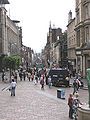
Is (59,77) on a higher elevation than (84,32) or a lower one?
lower

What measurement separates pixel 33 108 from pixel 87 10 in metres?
35.3

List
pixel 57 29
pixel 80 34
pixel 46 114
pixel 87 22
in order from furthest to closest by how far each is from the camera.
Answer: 1. pixel 57 29
2. pixel 80 34
3. pixel 87 22
4. pixel 46 114

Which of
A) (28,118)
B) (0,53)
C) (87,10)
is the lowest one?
(28,118)

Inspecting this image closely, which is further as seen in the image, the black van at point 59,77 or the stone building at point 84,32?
the stone building at point 84,32

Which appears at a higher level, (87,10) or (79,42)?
(87,10)

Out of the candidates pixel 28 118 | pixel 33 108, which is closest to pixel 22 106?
pixel 33 108

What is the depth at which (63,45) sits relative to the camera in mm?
100188

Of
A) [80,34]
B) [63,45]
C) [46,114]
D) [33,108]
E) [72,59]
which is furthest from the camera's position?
[63,45]

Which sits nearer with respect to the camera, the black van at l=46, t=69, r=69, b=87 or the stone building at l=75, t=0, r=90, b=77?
the black van at l=46, t=69, r=69, b=87

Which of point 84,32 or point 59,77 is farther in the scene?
point 84,32

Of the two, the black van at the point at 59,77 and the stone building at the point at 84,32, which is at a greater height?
the stone building at the point at 84,32

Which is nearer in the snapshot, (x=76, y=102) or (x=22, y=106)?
(x=76, y=102)

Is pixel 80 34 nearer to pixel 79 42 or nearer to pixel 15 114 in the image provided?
pixel 79 42

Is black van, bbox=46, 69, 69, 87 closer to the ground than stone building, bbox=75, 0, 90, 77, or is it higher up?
closer to the ground
